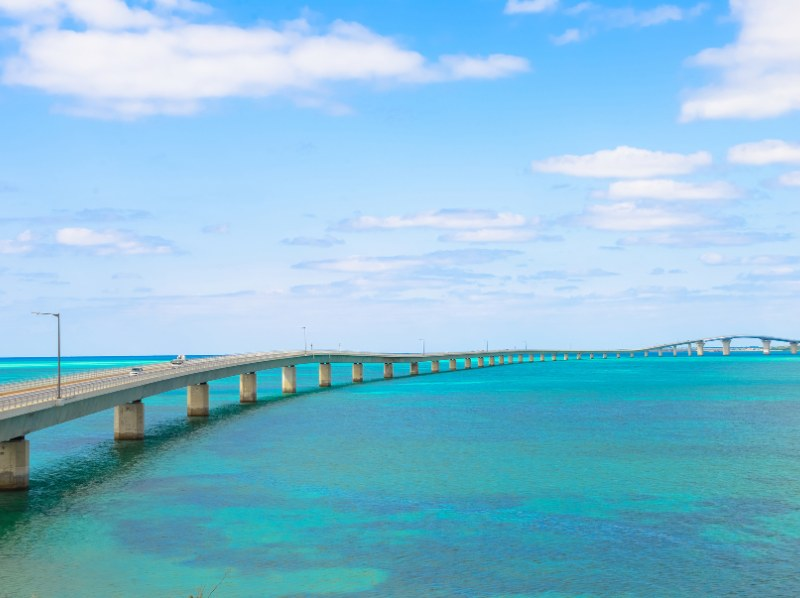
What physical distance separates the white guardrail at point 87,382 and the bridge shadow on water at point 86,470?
5426 millimetres

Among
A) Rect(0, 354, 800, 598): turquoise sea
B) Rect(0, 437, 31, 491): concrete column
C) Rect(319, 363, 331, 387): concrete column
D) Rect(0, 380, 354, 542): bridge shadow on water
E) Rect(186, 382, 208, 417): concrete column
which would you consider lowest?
Rect(0, 354, 800, 598): turquoise sea

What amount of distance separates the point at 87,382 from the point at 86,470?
12.9m

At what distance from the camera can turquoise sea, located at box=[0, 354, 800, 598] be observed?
34.3 meters

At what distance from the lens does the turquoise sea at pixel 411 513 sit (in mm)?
34281

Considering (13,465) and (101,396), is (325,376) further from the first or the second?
(13,465)

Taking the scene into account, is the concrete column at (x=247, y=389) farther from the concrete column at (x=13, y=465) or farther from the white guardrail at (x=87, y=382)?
the concrete column at (x=13, y=465)

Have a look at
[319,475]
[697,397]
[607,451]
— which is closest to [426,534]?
[319,475]

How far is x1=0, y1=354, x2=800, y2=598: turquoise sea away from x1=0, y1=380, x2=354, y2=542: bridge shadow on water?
0.25 meters

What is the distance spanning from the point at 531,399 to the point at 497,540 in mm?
103785

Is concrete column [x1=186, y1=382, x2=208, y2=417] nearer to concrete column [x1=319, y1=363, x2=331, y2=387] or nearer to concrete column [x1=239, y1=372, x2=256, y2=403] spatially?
concrete column [x1=239, y1=372, x2=256, y2=403]

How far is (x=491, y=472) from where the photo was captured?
6022cm

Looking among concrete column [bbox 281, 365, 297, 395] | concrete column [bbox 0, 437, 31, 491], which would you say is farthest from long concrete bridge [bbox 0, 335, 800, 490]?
concrete column [bbox 281, 365, 297, 395]

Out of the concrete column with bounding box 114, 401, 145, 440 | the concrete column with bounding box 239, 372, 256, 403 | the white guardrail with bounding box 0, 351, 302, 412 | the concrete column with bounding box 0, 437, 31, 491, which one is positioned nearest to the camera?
the concrete column with bounding box 0, 437, 31, 491

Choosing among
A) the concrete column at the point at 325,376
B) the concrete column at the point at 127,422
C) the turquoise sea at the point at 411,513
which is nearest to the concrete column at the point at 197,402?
the turquoise sea at the point at 411,513
